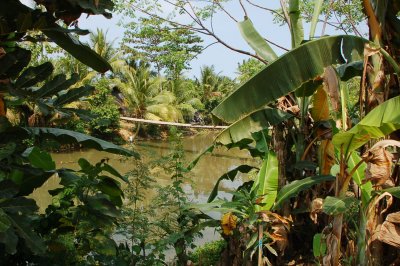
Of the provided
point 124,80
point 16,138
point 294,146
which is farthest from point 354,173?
point 124,80

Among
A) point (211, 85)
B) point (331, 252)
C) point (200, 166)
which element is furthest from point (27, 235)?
point (211, 85)

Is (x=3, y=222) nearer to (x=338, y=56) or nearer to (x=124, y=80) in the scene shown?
(x=338, y=56)

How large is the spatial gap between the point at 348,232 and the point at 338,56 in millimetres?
1472

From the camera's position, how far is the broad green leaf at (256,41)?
4047mm

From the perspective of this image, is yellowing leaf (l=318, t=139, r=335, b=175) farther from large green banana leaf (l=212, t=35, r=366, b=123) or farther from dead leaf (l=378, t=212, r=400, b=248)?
dead leaf (l=378, t=212, r=400, b=248)

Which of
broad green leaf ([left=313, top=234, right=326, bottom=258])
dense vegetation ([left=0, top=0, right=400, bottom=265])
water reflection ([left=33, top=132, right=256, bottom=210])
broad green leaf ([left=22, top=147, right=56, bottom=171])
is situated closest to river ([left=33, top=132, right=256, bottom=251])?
water reflection ([left=33, top=132, right=256, bottom=210])

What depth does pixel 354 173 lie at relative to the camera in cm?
296

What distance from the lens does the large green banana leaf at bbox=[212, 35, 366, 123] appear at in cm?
319

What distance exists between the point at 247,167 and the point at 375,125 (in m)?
2.04

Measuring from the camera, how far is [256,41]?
414cm

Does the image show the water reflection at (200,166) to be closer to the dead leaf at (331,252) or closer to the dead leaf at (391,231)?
the dead leaf at (331,252)

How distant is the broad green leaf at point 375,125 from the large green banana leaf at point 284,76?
66 cm

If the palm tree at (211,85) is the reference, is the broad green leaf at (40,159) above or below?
below

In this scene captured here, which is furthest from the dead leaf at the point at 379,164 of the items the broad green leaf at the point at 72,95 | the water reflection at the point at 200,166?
the water reflection at the point at 200,166
